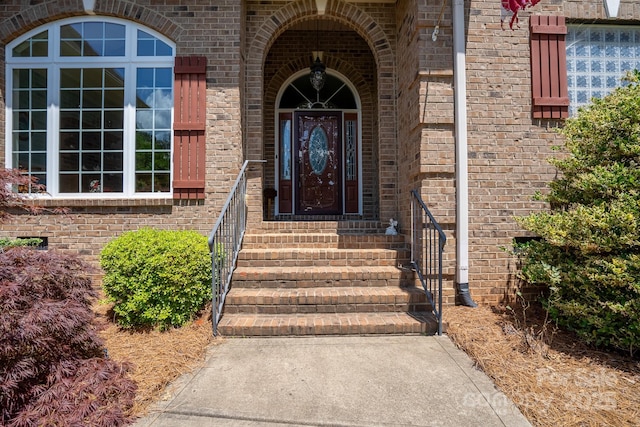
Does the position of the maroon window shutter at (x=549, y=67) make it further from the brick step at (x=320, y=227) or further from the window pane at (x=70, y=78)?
the window pane at (x=70, y=78)

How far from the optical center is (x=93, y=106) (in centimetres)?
473

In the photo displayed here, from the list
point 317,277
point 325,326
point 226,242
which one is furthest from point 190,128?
point 325,326

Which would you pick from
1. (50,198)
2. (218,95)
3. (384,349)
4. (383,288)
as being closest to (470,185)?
(383,288)

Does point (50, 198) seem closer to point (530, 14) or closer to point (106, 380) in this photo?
point (106, 380)

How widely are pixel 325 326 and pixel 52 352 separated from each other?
2.02 m

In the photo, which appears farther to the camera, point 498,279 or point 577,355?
point 498,279

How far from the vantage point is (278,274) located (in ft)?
12.7

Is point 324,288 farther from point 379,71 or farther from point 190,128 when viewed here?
point 379,71

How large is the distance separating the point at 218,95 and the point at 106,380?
3.57m

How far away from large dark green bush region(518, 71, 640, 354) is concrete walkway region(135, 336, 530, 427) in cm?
122

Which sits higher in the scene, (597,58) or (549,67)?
(597,58)

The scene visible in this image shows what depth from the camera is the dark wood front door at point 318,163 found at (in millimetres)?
6590

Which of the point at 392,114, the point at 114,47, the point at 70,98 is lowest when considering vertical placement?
the point at 392,114

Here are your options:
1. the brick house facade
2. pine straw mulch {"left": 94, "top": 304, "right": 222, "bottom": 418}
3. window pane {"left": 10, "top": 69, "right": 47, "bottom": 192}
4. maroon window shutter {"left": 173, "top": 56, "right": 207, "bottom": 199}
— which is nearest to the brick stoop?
pine straw mulch {"left": 94, "top": 304, "right": 222, "bottom": 418}
